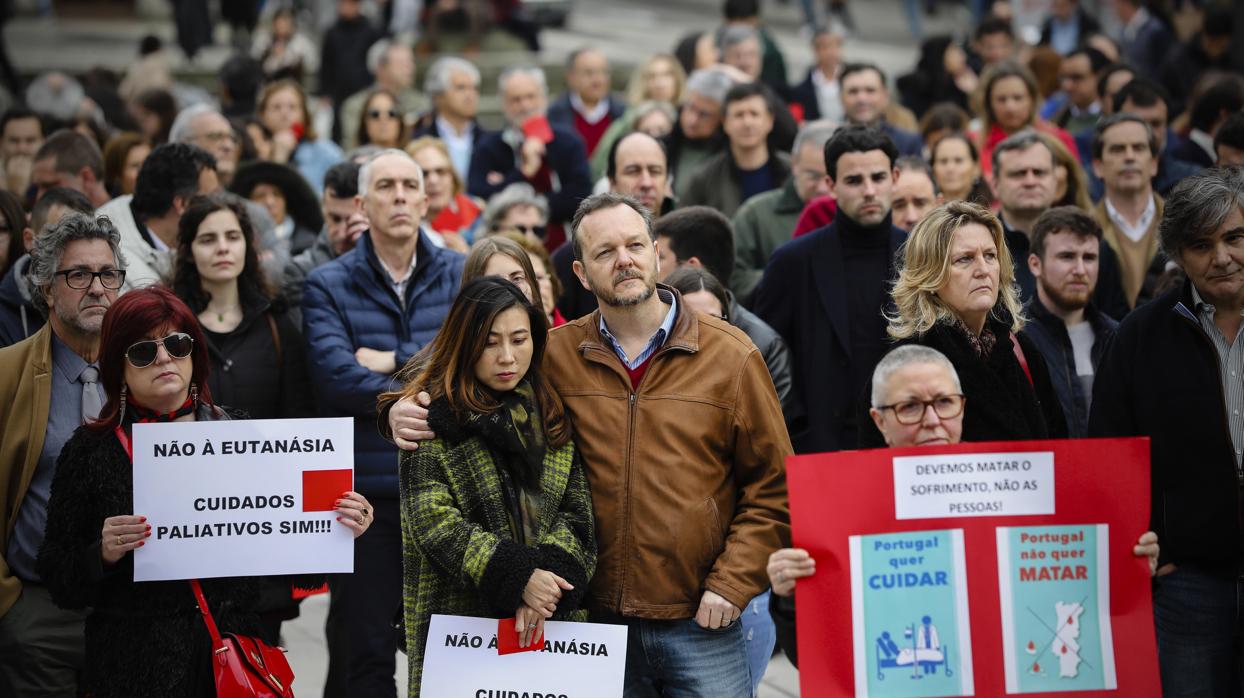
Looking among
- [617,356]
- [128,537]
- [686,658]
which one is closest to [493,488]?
[617,356]

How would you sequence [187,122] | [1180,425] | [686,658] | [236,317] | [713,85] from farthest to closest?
[713,85], [187,122], [236,317], [1180,425], [686,658]

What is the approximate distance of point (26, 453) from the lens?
534cm

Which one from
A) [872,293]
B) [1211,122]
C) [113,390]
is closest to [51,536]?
[113,390]

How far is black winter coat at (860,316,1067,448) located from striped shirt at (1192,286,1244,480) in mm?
580

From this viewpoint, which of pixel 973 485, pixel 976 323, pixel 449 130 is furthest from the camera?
pixel 449 130

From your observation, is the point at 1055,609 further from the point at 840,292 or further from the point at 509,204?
the point at 509,204

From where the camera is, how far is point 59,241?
564 centimetres

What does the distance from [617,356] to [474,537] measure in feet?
2.37

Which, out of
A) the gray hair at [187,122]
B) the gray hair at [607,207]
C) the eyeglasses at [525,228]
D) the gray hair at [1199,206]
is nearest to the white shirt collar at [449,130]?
the gray hair at [187,122]

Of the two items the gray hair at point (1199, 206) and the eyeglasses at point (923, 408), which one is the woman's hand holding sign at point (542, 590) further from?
the gray hair at point (1199, 206)

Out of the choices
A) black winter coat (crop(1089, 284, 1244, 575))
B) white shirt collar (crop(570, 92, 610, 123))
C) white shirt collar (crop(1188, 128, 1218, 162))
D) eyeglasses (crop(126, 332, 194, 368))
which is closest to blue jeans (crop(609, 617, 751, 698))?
black winter coat (crop(1089, 284, 1244, 575))

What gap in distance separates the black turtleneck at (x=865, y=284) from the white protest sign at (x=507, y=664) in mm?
2367

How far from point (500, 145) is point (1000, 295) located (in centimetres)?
578

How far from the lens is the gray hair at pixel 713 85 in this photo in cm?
959
